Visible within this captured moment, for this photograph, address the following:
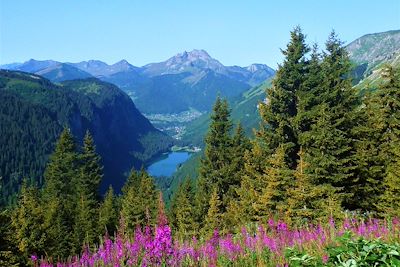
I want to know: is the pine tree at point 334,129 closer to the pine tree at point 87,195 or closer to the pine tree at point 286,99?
the pine tree at point 286,99

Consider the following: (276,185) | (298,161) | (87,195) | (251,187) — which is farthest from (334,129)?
(87,195)

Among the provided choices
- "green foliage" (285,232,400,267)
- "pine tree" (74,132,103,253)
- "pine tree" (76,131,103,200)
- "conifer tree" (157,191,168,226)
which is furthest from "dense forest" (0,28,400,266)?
"green foliage" (285,232,400,267)

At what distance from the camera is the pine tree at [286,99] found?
1182 inches

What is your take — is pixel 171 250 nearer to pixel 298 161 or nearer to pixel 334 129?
pixel 298 161

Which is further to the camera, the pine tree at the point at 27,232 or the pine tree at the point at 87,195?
the pine tree at the point at 87,195

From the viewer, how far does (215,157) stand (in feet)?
134

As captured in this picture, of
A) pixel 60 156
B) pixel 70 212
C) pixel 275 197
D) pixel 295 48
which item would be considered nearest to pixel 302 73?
pixel 295 48

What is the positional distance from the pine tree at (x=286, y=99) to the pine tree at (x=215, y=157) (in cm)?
946

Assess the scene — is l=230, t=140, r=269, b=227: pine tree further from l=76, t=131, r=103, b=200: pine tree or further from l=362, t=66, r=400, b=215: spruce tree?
l=76, t=131, r=103, b=200: pine tree

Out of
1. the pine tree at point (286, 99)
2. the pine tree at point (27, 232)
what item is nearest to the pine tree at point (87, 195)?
the pine tree at point (27, 232)

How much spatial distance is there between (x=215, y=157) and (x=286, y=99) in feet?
39.6

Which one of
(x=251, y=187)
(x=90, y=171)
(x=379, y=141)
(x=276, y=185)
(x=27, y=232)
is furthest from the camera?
(x=90, y=171)

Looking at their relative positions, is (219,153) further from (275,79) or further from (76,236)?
(76,236)

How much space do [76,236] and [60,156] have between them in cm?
1663
